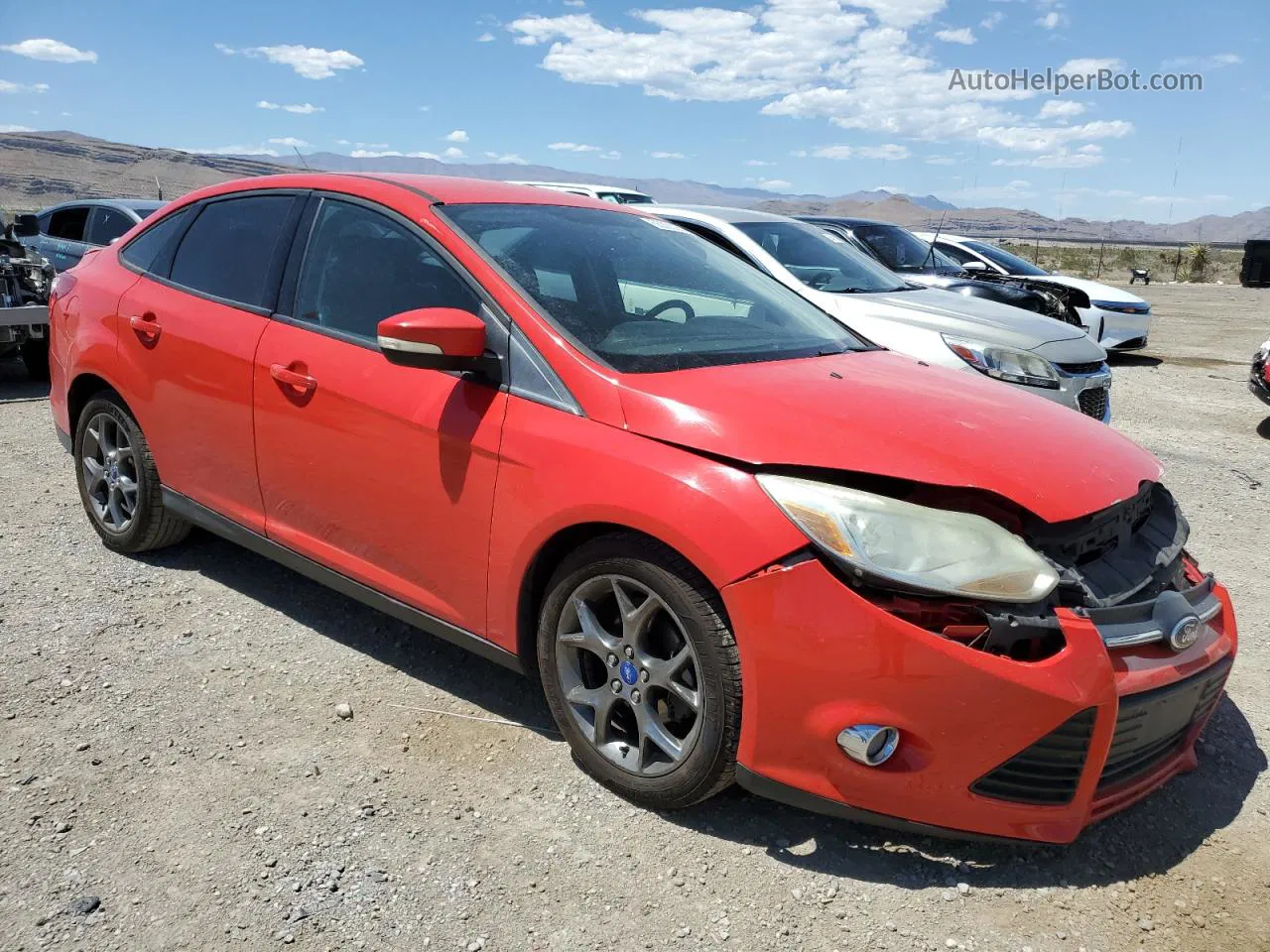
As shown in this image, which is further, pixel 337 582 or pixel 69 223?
pixel 69 223

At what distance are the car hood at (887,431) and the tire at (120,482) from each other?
2.53 metres

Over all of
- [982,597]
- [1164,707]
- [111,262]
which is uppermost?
[111,262]

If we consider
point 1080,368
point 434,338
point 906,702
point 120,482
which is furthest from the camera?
point 1080,368

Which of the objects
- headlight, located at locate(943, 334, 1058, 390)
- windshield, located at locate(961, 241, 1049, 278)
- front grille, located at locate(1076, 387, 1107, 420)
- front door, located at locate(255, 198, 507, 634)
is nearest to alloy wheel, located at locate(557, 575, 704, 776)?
front door, located at locate(255, 198, 507, 634)

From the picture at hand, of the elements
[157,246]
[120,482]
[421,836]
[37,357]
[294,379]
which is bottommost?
[421,836]

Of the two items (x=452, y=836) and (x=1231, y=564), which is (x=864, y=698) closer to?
(x=452, y=836)

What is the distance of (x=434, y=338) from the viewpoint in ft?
9.00

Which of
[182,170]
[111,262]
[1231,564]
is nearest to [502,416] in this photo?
[111,262]

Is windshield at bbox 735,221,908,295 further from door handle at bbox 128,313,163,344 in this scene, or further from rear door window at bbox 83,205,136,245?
rear door window at bbox 83,205,136,245

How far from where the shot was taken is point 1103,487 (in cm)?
265

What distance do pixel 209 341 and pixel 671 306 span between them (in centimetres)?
174

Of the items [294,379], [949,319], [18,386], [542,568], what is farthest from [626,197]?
[542,568]

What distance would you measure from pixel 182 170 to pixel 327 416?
117m

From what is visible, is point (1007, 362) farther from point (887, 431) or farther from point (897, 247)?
point (887, 431)
